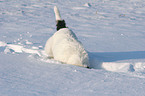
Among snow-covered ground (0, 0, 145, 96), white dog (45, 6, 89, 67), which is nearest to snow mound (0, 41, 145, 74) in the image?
snow-covered ground (0, 0, 145, 96)

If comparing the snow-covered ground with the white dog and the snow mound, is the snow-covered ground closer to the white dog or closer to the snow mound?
the snow mound

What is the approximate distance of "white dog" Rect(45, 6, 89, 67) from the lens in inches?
146

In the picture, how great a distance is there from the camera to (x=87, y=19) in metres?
8.09

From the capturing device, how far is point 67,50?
12.5 ft

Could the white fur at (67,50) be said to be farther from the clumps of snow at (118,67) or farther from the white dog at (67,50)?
the clumps of snow at (118,67)

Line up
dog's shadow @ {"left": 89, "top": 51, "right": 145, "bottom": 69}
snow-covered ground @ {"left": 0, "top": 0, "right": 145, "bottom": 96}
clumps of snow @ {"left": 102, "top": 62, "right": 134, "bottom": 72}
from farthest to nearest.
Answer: dog's shadow @ {"left": 89, "top": 51, "right": 145, "bottom": 69} < clumps of snow @ {"left": 102, "top": 62, "right": 134, "bottom": 72} < snow-covered ground @ {"left": 0, "top": 0, "right": 145, "bottom": 96}

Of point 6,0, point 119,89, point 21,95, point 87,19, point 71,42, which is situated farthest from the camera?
point 6,0

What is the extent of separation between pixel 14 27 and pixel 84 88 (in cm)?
452

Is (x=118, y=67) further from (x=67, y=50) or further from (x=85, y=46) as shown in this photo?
(x=85, y=46)

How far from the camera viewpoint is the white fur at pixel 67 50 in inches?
146

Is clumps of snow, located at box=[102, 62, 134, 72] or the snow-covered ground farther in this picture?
clumps of snow, located at box=[102, 62, 134, 72]

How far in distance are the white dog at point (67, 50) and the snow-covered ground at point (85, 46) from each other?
197 millimetres

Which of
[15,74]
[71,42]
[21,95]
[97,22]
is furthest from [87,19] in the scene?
[21,95]

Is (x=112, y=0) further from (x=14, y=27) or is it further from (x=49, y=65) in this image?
(x=49, y=65)
